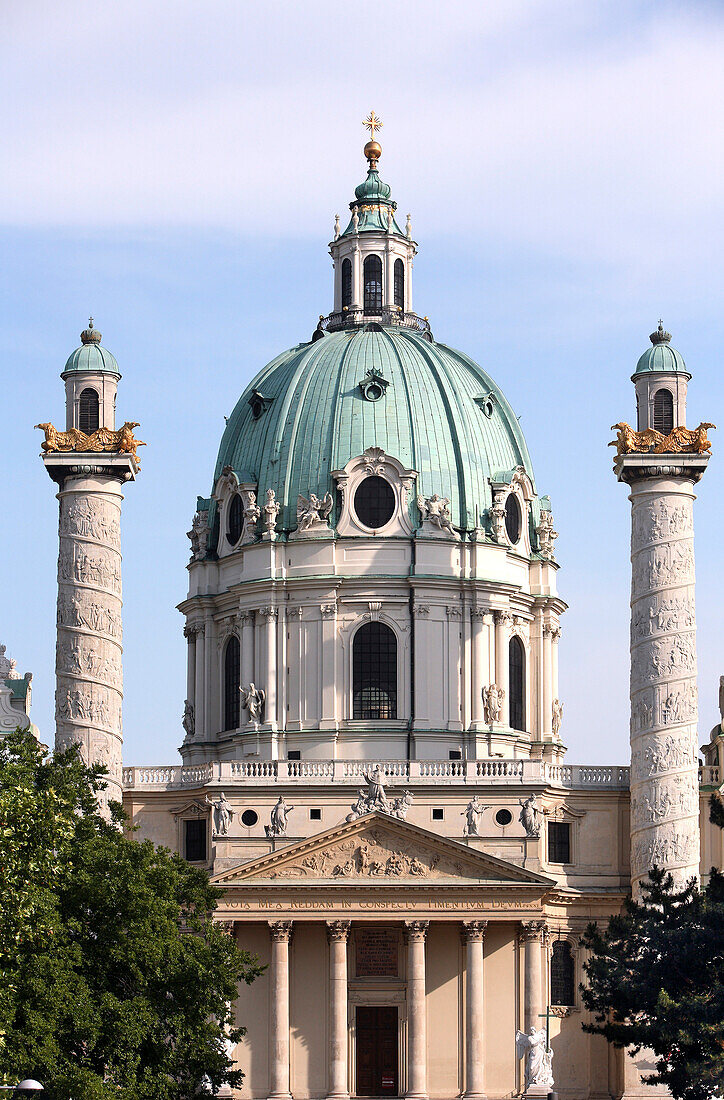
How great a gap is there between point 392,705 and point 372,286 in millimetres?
18263

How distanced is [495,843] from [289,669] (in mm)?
11613

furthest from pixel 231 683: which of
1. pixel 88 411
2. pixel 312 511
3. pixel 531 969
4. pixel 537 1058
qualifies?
pixel 537 1058

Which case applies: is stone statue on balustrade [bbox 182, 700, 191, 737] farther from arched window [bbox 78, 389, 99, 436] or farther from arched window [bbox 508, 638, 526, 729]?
arched window [bbox 78, 389, 99, 436]

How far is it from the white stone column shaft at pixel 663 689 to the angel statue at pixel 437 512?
30.1ft

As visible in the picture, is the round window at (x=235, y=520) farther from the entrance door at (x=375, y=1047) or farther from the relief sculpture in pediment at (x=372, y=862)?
the entrance door at (x=375, y=1047)

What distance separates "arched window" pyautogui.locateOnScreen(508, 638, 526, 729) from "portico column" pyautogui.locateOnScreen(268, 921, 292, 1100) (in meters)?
15.0

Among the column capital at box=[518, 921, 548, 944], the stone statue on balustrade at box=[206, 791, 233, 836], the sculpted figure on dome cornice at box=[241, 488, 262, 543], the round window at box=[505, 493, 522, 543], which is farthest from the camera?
the round window at box=[505, 493, 522, 543]

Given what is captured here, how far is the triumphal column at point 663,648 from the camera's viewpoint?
89.9 metres

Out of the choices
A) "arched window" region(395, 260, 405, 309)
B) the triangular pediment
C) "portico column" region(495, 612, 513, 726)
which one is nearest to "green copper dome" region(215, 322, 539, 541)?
"arched window" region(395, 260, 405, 309)

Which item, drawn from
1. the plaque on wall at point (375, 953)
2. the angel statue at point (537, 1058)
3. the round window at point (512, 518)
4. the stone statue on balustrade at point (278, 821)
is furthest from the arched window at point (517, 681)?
the angel statue at point (537, 1058)

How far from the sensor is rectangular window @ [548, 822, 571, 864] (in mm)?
93875

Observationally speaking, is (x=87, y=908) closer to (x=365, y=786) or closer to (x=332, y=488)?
(x=365, y=786)

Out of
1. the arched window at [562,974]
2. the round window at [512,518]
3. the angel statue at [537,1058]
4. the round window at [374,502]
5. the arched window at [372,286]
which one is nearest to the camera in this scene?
the angel statue at [537,1058]

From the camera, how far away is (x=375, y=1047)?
294 ft
